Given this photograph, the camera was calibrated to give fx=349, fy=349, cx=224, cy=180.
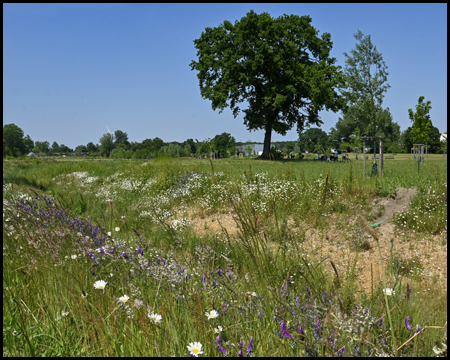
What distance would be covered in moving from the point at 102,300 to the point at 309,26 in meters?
31.9

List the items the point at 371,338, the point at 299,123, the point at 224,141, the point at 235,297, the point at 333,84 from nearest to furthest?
the point at 371,338, the point at 235,297, the point at 333,84, the point at 299,123, the point at 224,141

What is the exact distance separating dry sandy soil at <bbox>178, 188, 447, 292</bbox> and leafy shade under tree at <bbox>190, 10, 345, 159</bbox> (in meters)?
21.6

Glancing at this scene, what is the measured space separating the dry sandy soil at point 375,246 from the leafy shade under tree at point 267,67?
71.0 ft

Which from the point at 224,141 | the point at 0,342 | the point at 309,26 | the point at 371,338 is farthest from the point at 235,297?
the point at 224,141

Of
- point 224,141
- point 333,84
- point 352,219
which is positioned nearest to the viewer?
point 352,219

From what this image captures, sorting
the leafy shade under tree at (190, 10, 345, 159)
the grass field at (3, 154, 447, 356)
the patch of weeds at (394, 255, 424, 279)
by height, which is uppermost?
the leafy shade under tree at (190, 10, 345, 159)

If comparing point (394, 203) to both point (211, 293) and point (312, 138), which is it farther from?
point (312, 138)

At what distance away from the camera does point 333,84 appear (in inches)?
1137

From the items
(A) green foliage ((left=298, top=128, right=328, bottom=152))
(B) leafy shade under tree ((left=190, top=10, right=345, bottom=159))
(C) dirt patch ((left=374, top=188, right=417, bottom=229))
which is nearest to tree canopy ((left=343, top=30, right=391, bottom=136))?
Answer: (B) leafy shade under tree ((left=190, top=10, right=345, bottom=159))

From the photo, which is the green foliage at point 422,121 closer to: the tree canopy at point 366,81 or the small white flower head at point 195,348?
the tree canopy at point 366,81

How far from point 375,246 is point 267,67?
26976mm

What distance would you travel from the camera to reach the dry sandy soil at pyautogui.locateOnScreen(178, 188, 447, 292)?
197 inches

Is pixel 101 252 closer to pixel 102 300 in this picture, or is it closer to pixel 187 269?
pixel 102 300

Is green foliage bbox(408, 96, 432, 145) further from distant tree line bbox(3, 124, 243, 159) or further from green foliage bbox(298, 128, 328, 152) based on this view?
green foliage bbox(298, 128, 328, 152)
